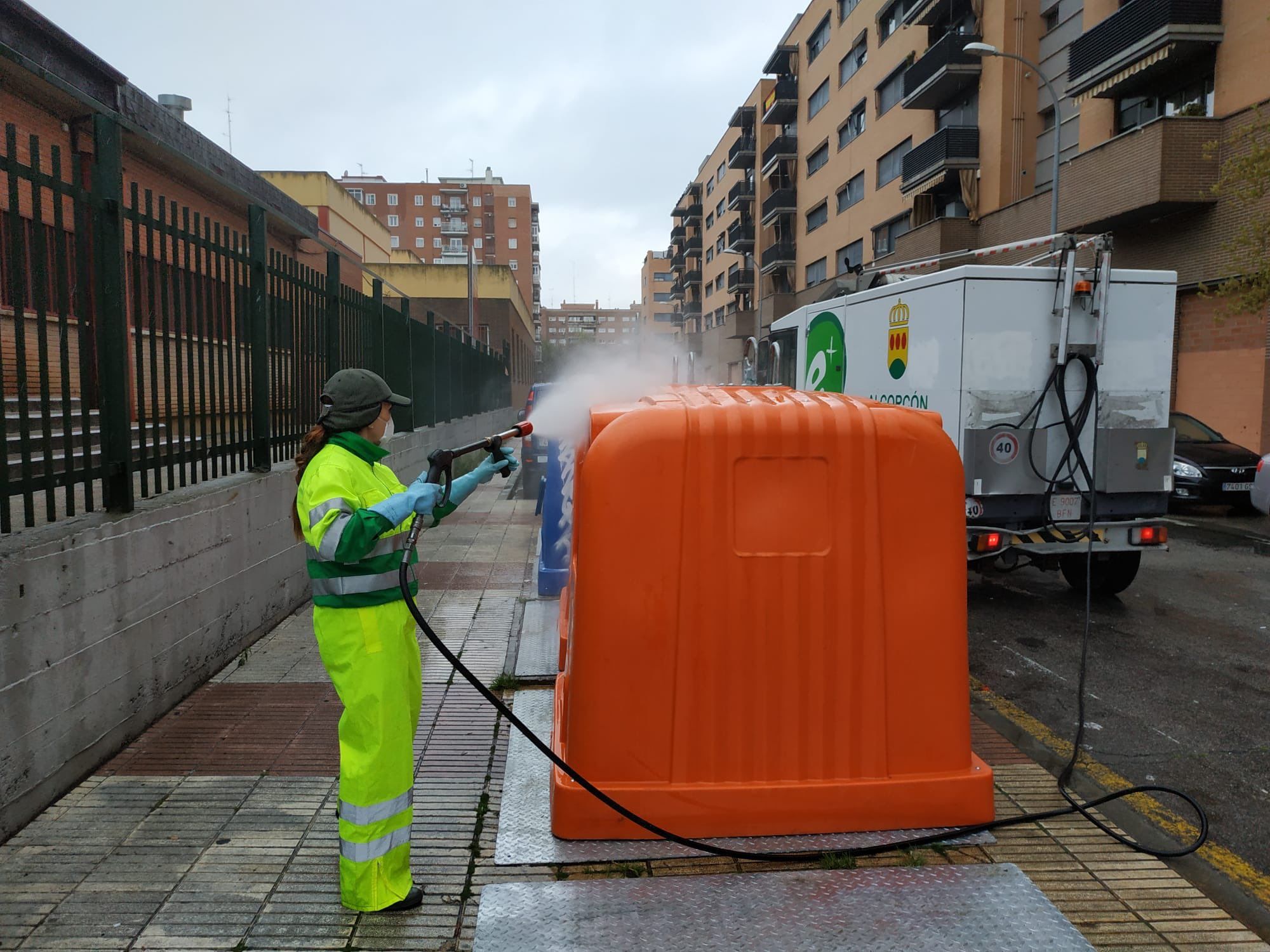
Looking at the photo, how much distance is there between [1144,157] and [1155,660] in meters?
15.0

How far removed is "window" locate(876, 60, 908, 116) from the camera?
32.8 metres

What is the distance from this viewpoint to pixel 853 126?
39.1 meters

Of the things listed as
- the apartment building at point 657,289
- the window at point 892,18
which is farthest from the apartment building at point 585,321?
the window at point 892,18

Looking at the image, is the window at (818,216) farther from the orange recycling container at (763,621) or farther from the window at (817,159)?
the orange recycling container at (763,621)

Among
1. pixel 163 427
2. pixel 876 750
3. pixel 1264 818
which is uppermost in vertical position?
pixel 163 427

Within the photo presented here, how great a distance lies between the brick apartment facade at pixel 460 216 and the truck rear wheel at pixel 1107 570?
92951 mm

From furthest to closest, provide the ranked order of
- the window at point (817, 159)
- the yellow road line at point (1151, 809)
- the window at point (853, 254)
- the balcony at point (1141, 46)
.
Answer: the window at point (817, 159), the window at point (853, 254), the balcony at point (1141, 46), the yellow road line at point (1151, 809)

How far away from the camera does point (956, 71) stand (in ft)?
87.4

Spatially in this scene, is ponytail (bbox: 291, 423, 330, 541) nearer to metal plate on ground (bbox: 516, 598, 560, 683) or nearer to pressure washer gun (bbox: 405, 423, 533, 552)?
pressure washer gun (bbox: 405, 423, 533, 552)

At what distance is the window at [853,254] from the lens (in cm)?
3719

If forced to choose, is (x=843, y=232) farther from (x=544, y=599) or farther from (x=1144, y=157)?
(x=544, y=599)

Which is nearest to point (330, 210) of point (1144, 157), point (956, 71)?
point (956, 71)

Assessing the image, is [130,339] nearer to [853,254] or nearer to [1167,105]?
[1167,105]

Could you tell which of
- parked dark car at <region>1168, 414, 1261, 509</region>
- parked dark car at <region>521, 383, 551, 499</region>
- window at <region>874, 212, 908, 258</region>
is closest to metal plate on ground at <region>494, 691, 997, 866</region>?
parked dark car at <region>521, 383, 551, 499</region>
